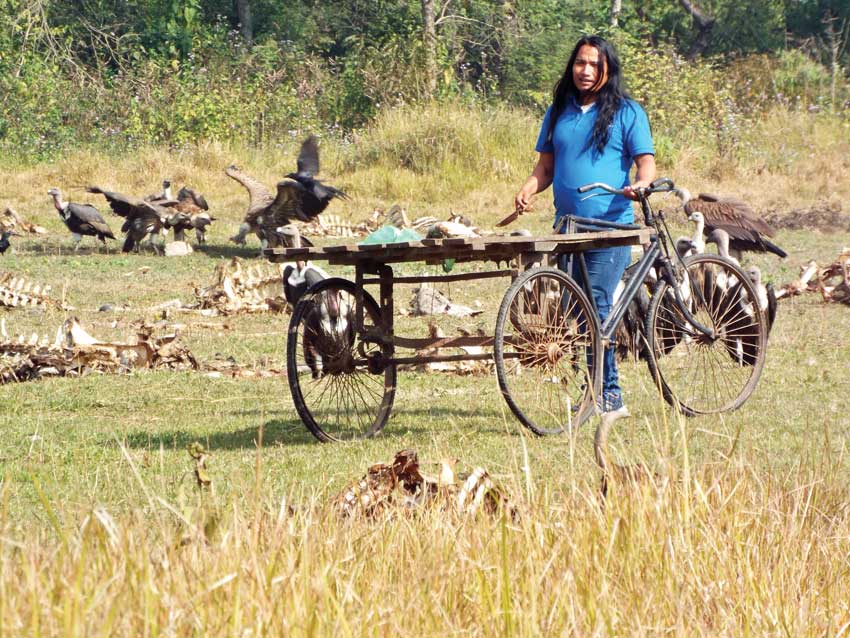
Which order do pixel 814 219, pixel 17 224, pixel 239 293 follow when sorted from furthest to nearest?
pixel 814 219, pixel 17 224, pixel 239 293

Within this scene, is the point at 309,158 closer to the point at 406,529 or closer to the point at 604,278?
the point at 604,278

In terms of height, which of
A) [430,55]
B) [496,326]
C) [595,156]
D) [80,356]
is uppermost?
[430,55]

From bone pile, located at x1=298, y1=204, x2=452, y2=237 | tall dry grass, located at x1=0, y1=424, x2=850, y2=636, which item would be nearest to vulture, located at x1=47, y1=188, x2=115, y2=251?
bone pile, located at x1=298, y1=204, x2=452, y2=237

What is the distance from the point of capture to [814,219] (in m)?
18.7

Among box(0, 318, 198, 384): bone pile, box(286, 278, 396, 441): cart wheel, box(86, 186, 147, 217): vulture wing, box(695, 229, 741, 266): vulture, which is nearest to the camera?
box(286, 278, 396, 441): cart wheel

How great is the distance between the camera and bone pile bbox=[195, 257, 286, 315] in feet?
37.1

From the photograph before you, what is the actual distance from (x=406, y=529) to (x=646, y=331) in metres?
3.25

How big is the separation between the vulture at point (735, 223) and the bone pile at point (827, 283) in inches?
14.0

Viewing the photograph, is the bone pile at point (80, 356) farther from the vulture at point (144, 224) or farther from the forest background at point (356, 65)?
the forest background at point (356, 65)

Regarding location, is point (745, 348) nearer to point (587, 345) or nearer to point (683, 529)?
point (587, 345)

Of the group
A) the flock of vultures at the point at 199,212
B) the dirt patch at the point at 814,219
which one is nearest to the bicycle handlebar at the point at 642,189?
the flock of vultures at the point at 199,212

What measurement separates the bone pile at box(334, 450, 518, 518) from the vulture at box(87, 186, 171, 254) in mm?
12419

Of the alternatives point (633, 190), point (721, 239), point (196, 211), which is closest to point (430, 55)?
point (196, 211)

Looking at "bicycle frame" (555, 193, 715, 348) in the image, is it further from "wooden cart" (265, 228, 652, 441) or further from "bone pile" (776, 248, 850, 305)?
"bone pile" (776, 248, 850, 305)
